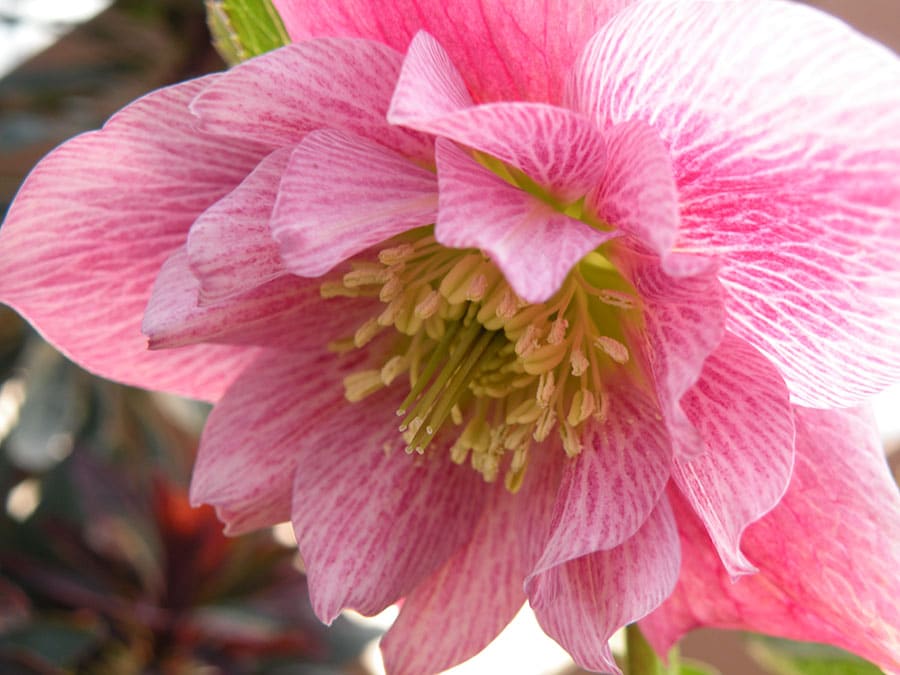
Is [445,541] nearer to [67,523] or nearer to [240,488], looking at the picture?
[240,488]

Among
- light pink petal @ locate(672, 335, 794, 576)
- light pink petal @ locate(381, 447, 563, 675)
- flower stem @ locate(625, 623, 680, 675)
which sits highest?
light pink petal @ locate(672, 335, 794, 576)

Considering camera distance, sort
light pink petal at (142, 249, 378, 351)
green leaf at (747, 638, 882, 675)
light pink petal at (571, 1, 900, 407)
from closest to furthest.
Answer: light pink petal at (571, 1, 900, 407) < light pink petal at (142, 249, 378, 351) < green leaf at (747, 638, 882, 675)

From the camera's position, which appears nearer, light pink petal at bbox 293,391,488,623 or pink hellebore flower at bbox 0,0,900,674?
pink hellebore flower at bbox 0,0,900,674

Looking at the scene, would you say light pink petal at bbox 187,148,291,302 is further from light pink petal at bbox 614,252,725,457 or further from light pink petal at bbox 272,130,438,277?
light pink petal at bbox 614,252,725,457

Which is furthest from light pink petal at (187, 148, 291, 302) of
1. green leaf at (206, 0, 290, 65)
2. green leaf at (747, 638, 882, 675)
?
green leaf at (747, 638, 882, 675)

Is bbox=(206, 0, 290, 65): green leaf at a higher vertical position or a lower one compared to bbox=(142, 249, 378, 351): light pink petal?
higher

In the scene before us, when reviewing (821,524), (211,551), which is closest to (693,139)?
(821,524)

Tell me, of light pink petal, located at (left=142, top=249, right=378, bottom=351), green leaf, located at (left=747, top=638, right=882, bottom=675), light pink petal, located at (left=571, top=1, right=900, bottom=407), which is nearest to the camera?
light pink petal, located at (left=571, top=1, right=900, bottom=407)
